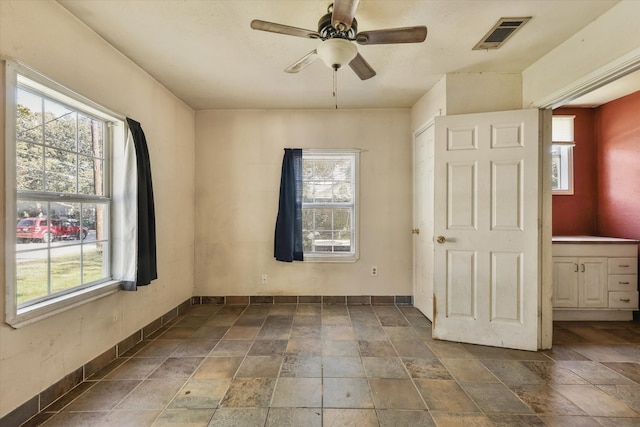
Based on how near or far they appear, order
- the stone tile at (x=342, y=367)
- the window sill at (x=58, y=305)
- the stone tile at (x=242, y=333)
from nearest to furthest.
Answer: the window sill at (x=58, y=305) → the stone tile at (x=342, y=367) → the stone tile at (x=242, y=333)

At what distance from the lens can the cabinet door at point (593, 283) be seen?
10.1ft

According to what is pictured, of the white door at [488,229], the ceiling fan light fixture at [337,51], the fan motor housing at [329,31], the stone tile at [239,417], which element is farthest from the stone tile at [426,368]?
the fan motor housing at [329,31]

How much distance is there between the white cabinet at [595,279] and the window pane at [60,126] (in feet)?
15.5

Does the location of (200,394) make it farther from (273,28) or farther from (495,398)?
(273,28)

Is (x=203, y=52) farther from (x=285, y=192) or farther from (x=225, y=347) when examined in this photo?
(x=225, y=347)

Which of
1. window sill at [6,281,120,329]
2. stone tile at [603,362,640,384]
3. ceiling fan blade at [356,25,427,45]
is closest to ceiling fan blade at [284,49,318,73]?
ceiling fan blade at [356,25,427,45]

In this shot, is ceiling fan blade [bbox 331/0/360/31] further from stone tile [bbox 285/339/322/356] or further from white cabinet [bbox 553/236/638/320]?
white cabinet [bbox 553/236/638/320]

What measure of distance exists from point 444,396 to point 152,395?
1974mm

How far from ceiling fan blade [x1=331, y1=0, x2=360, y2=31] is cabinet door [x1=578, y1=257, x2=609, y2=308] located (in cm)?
357

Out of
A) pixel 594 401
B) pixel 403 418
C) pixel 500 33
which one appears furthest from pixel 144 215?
pixel 594 401

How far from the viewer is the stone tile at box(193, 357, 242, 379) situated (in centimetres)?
208

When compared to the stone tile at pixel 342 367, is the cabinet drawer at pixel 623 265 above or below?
above

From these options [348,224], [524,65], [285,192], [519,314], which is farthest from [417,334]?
[524,65]

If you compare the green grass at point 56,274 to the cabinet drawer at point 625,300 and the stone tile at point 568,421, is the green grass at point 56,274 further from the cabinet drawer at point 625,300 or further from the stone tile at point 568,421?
the cabinet drawer at point 625,300
